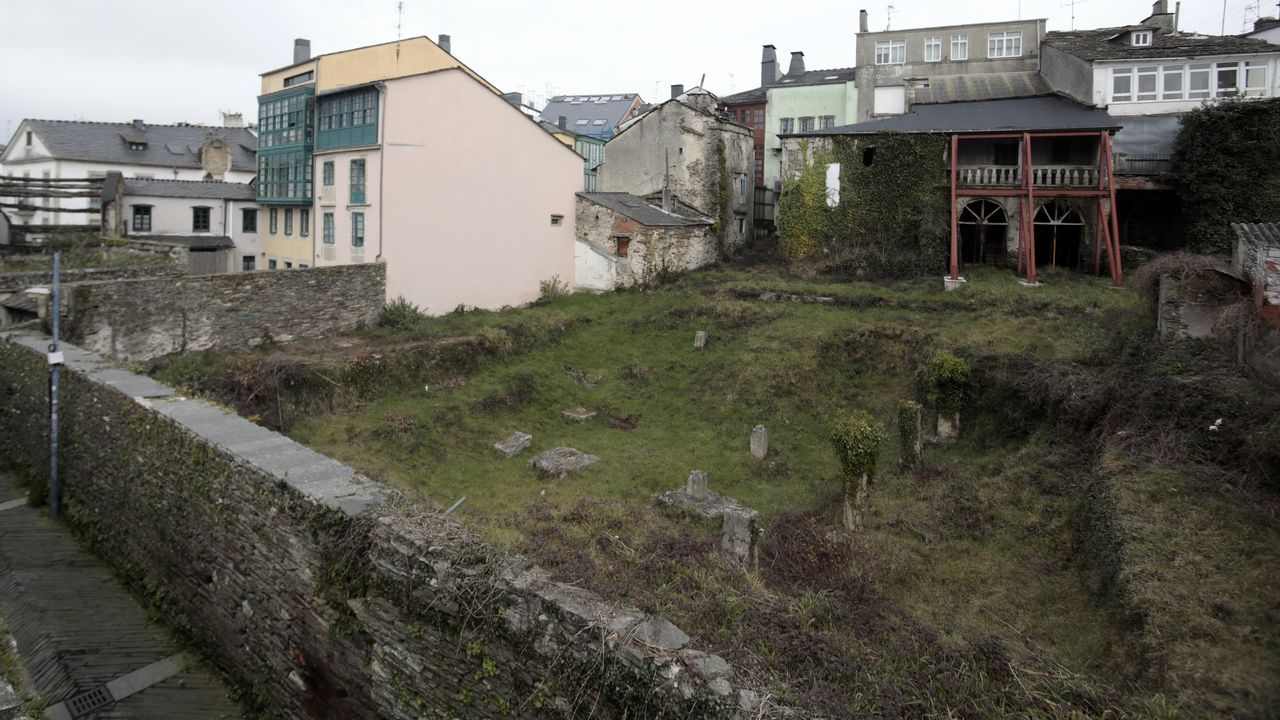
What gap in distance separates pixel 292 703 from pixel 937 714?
5.74 m

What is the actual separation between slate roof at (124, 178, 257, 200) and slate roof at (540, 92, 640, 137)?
71.9ft

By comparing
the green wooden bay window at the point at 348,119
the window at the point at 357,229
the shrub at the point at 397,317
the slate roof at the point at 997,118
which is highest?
the slate roof at the point at 997,118

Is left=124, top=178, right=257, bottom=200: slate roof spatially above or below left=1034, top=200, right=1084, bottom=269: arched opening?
above

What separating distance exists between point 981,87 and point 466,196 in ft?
74.2

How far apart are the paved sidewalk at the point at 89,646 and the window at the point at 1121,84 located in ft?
A: 103

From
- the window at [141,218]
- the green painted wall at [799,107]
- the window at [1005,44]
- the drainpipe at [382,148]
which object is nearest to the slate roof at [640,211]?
the green painted wall at [799,107]

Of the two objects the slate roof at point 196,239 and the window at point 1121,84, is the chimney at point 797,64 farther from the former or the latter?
the slate roof at point 196,239

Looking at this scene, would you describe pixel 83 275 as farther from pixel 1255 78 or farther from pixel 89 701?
pixel 1255 78

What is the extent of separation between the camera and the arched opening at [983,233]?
27.4 m

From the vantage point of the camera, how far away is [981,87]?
3241cm

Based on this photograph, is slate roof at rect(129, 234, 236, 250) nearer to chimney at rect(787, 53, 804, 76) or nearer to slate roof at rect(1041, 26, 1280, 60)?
chimney at rect(787, 53, 804, 76)

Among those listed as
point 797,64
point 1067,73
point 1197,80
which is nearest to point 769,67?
point 797,64

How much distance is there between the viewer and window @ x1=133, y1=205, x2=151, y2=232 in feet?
99.5

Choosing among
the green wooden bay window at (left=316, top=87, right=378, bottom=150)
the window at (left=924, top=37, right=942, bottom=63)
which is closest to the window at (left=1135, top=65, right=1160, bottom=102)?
the window at (left=924, top=37, right=942, bottom=63)
